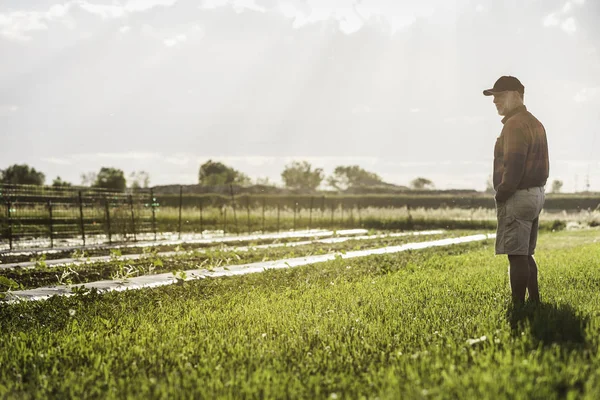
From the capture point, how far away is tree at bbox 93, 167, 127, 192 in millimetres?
58509

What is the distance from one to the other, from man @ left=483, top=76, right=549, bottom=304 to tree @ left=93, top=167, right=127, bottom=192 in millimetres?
55578

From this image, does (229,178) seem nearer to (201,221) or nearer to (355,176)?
(355,176)

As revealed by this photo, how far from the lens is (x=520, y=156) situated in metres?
5.34

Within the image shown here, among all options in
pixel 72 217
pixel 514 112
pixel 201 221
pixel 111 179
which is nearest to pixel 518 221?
pixel 514 112

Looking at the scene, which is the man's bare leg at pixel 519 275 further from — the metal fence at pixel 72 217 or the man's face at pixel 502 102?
the metal fence at pixel 72 217

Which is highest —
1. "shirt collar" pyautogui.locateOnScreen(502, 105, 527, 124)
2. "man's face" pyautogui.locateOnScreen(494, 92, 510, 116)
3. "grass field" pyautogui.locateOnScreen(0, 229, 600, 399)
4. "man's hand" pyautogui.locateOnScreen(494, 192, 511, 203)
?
"man's face" pyautogui.locateOnScreen(494, 92, 510, 116)

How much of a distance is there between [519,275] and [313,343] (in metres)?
2.13

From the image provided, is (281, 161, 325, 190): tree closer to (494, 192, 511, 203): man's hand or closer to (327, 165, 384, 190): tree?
(327, 165, 384, 190): tree

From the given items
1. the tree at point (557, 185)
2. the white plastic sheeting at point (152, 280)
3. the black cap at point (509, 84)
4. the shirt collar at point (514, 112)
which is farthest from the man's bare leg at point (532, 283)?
the tree at point (557, 185)

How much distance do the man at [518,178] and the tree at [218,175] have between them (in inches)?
3222

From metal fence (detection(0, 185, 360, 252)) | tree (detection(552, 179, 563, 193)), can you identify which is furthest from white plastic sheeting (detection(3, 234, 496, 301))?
tree (detection(552, 179, 563, 193))

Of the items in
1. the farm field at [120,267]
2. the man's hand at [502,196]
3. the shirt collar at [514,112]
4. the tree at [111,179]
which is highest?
the tree at [111,179]

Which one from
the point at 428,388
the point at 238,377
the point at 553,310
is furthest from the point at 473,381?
the point at 553,310

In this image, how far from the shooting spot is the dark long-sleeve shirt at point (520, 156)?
5320 millimetres
